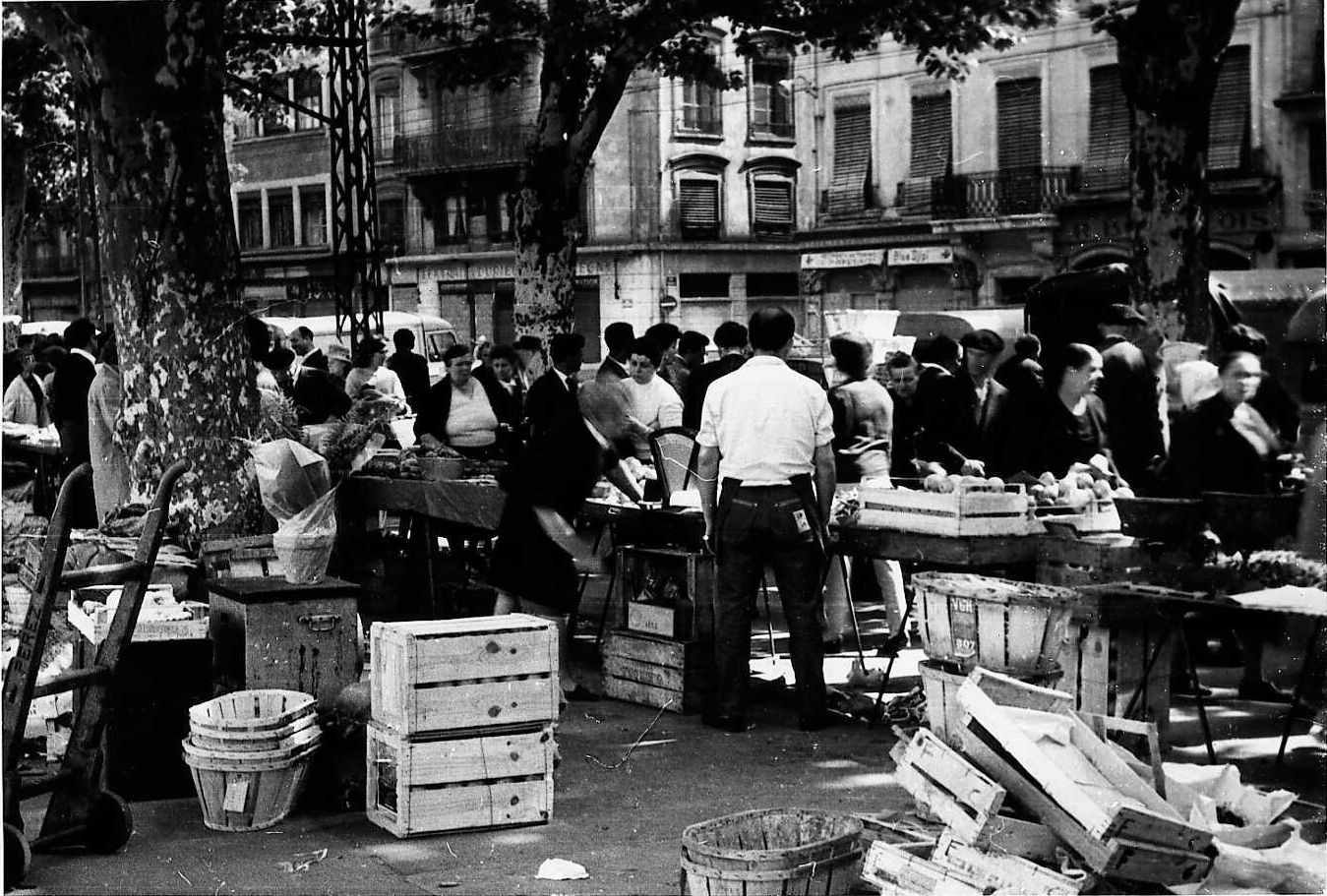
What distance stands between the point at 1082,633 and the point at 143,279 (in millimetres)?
5645

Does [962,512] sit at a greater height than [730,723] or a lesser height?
greater

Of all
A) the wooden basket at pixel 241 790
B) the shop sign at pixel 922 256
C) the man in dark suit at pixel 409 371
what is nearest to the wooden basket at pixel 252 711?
the wooden basket at pixel 241 790

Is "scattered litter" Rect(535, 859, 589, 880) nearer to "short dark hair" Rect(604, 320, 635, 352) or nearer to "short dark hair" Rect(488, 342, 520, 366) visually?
"short dark hair" Rect(604, 320, 635, 352)

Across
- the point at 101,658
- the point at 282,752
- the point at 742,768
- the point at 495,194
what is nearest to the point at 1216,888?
the point at 742,768

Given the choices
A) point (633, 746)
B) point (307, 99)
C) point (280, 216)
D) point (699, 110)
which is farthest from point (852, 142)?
point (280, 216)

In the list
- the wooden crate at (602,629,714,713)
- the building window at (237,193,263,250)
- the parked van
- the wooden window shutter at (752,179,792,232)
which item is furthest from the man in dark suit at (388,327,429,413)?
the building window at (237,193,263,250)

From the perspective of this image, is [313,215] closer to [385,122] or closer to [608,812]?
[385,122]

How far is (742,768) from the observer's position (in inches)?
293

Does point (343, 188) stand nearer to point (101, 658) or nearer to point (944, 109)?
point (944, 109)

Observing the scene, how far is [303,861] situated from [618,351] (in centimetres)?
689

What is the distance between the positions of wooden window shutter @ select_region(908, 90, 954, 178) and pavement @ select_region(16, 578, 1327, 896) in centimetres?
1178

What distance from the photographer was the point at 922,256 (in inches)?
1091

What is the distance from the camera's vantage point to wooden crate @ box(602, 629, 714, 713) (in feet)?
28.0

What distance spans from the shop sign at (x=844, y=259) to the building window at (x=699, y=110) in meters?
10.8
